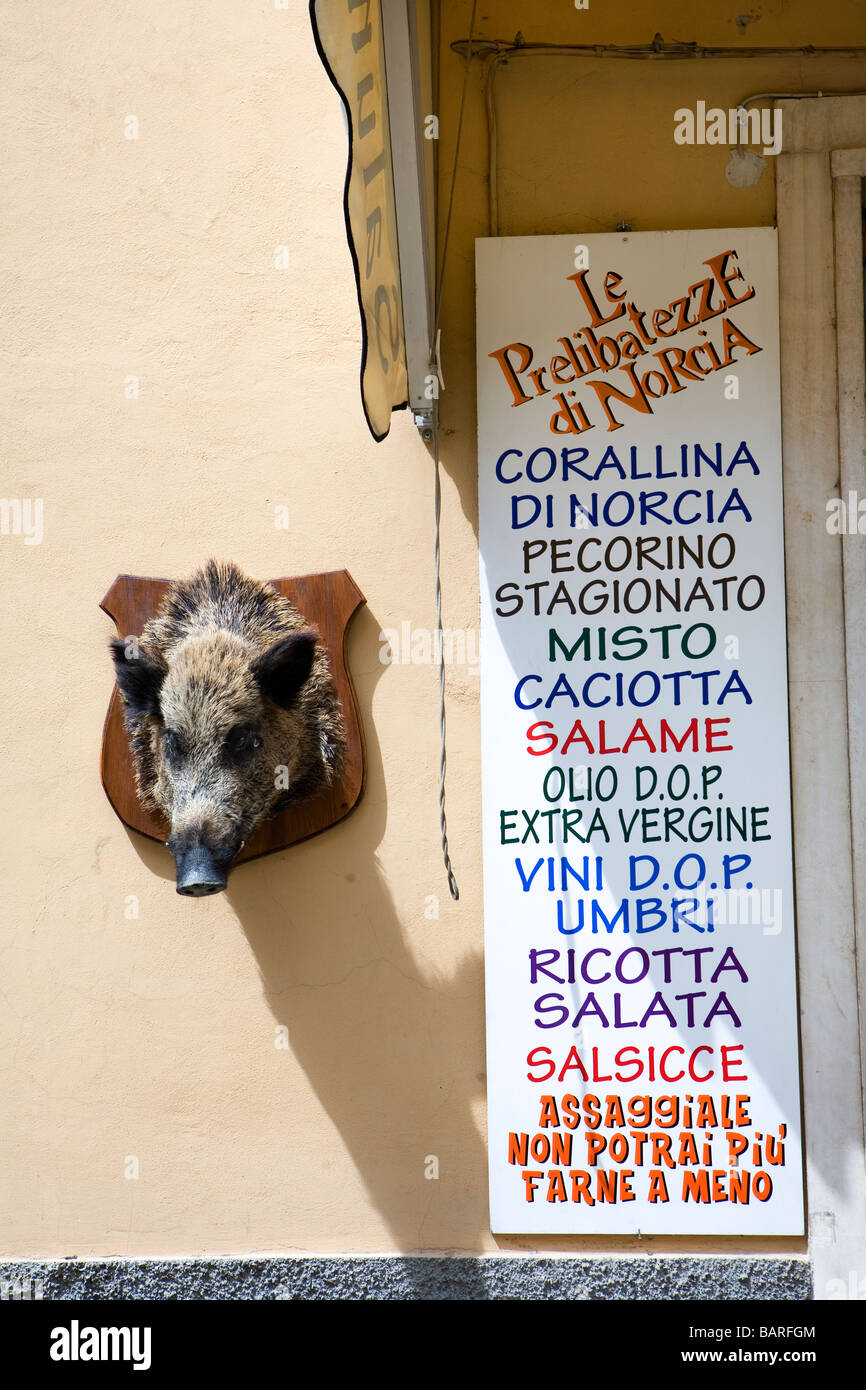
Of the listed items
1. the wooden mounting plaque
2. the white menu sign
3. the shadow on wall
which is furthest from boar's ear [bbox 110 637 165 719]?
the white menu sign

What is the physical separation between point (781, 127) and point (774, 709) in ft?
6.39

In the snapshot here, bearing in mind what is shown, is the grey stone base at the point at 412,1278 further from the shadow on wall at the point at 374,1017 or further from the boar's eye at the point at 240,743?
the boar's eye at the point at 240,743

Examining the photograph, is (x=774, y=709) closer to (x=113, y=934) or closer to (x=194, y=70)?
(x=113, y=934)

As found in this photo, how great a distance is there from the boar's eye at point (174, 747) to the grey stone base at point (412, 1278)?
65.1 inches

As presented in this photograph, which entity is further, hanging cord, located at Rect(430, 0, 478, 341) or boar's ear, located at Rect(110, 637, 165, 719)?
hanging cord, located at Rect(430, 0, 478, 341)

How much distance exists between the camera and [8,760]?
4137mm

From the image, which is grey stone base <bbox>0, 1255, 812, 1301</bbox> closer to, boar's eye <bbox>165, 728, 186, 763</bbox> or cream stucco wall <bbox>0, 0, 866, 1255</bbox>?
cream stucco wall <bbox>0, 0, 866, 1255</bbox>

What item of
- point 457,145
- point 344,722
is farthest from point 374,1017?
point 457,145

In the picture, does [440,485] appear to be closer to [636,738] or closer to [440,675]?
[440,675]

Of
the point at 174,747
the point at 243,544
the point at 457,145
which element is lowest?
the point at 174,747

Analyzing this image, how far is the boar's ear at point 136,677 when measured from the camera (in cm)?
377

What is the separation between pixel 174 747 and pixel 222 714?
0.58 feet

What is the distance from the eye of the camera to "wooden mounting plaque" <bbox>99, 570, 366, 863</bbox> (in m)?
3.98

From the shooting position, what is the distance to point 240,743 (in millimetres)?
3760
